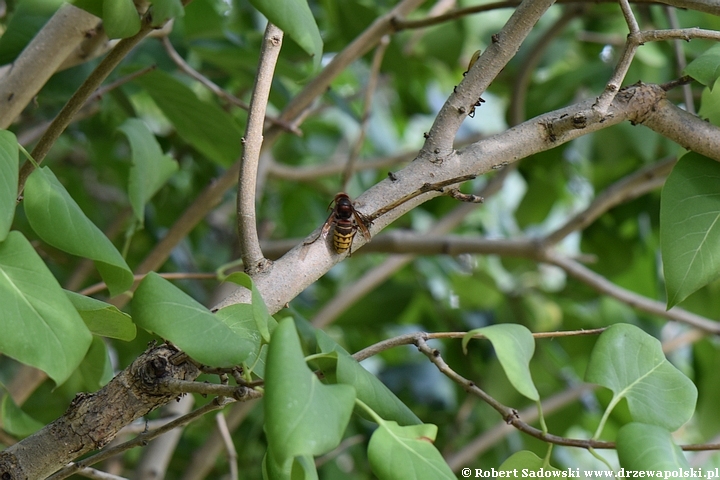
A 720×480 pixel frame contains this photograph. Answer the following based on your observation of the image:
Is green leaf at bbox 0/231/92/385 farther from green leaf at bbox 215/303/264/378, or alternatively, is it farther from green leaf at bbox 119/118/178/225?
green leaf at bbox 119/118/178/225

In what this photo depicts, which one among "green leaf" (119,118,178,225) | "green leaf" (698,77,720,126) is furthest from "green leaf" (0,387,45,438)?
"green leaf" (698,77,720,126)

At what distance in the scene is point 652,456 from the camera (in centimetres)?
28

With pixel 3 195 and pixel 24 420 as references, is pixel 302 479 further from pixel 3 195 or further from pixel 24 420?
pixel 24 420

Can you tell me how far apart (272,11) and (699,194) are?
0.84ft

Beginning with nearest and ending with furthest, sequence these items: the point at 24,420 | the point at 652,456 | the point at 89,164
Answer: the point at 652,456, the point at 24,420, the point at 89,164

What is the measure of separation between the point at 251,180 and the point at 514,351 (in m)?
0.17

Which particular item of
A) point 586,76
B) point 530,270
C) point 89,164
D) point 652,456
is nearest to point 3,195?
point 652,456

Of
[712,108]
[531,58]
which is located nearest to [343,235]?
[712,108]

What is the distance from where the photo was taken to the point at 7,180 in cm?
29

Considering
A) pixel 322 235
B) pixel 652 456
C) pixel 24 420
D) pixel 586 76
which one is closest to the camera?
pixel 652 456

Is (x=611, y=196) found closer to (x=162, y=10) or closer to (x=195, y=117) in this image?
(x=195, y=117)

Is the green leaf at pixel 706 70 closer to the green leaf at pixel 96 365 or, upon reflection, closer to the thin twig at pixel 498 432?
the green leaf at pixel 96 365

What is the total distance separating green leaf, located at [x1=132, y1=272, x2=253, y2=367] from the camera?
0.28 metres

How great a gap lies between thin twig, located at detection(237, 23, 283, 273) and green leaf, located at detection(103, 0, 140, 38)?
7 centimetres
